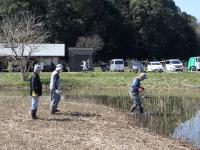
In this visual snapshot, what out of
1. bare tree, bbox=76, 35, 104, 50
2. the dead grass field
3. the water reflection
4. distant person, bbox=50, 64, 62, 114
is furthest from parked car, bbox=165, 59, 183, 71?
distant person, bbox=50, 64, 62, 114

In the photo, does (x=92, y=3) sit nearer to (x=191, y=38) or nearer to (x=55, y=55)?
(x=55, y=55)

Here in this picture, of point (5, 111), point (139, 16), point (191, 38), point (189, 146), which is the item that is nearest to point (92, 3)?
point (139, 16)

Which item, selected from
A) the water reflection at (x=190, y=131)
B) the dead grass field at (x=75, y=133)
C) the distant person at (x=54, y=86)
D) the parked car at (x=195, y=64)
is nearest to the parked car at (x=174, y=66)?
the parked car at (x=195, y=64)

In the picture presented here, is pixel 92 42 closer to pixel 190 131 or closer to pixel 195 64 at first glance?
pixel 195 64

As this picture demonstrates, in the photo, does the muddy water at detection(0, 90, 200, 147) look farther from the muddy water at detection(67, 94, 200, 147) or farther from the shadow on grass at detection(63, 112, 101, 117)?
the shadow on grass at detection(63, 112, 101, 117)

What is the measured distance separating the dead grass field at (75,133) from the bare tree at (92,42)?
53.1 meters

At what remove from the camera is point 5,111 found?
16562 mm

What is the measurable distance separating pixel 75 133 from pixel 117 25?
66017 millimetres

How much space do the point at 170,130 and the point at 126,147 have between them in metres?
4.39

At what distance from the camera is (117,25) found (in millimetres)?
77500

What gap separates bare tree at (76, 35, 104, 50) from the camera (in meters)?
69.8

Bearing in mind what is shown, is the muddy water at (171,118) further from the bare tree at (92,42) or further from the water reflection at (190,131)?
the bare tree at (92,42)

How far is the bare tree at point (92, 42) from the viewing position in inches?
2746

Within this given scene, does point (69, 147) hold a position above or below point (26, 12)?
below
